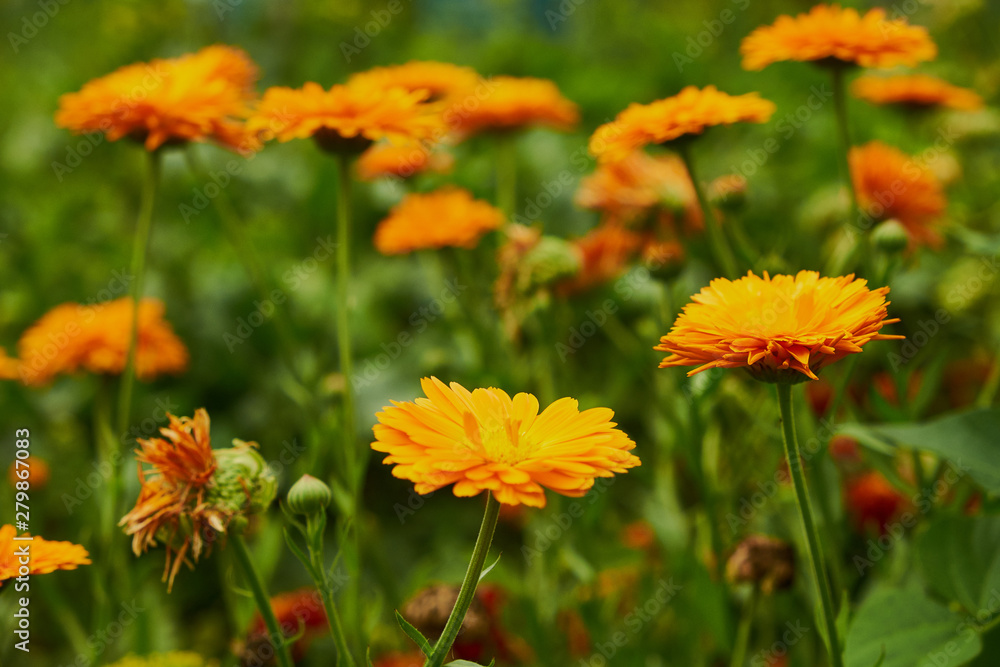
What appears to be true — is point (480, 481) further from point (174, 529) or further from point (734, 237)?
point (734, 237)

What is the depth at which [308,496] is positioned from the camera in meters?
0.64

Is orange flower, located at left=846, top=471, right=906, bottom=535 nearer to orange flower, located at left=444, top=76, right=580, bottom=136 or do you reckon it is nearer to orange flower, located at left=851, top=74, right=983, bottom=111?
orange flower, located at left=851, top=74, right=983, bottom=111

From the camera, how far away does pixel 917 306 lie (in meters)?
1.67

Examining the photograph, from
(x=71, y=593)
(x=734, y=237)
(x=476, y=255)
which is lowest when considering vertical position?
(x=71, y=593)

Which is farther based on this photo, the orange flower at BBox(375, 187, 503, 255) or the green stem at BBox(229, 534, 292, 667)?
the orange flower at BBox(375, 187, 503, 255)

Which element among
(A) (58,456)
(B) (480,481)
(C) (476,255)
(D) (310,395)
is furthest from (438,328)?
(B) (480,481)

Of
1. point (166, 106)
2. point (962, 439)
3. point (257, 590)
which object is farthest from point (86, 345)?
point (962, 439)

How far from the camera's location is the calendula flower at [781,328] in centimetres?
56

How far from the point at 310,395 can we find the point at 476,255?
2.25 ft

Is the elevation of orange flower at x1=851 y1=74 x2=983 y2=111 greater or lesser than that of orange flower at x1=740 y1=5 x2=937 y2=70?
lesser

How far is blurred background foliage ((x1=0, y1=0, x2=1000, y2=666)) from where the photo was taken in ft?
3.73

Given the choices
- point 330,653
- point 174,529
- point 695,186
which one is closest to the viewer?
point 174,529

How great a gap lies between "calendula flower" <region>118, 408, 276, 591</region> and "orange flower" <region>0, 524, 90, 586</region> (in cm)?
5

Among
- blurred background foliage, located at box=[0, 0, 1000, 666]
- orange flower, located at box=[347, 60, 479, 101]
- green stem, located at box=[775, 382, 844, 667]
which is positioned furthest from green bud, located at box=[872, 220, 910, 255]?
orange flower, located at box=[347, 60, 479, 101]
